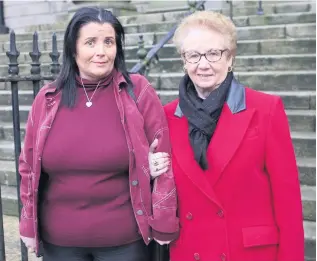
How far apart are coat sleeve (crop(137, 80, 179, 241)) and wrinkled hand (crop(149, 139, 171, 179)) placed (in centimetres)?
2

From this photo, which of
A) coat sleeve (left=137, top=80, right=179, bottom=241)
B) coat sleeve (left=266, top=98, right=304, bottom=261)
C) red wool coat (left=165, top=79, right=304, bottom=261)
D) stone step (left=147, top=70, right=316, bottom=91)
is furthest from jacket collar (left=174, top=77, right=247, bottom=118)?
stone step (left=147, top=70, right=316, bottom=91)

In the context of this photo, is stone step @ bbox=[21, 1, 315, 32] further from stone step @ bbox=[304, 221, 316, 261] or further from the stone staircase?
stone step @ bbox=[304, 221, 316, 261]

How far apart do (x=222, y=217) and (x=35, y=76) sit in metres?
1.58

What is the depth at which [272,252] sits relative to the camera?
84.9 inches

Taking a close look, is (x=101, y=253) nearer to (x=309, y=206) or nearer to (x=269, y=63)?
(x=309, y=206)

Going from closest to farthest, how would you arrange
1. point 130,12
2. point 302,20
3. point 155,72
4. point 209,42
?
point 209,42
point 155,72
point 302,20
point 130,12

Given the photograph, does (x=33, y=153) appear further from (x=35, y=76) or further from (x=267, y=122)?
(x=267, y=122)

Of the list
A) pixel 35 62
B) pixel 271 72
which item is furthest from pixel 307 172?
pixel 35 62

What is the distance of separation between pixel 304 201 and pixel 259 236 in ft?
6.36

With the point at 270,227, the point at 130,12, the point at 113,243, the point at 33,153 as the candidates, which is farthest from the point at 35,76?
the point at 130,12

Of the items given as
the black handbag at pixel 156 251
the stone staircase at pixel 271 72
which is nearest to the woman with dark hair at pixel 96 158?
the black handbag at pixel 156 251

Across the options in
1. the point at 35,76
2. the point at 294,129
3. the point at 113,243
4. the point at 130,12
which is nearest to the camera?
the point at 113,243

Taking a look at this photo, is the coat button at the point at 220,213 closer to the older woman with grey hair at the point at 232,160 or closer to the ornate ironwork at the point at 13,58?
the older woman with grey hair at the point at 232,160

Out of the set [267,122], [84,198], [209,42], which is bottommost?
[84,198]
